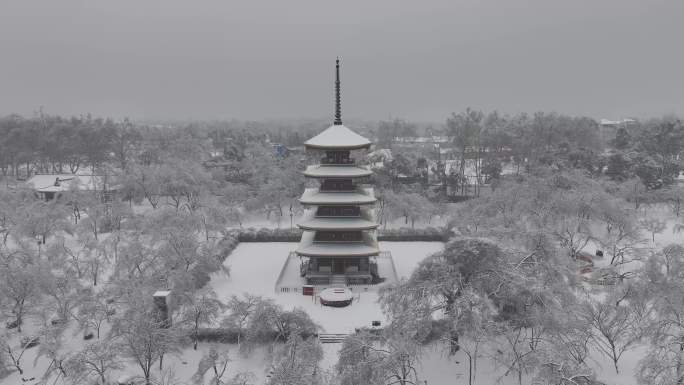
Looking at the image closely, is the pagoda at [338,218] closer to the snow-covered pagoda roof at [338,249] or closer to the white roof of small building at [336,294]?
the snow-covered pagoda roof at [338,249]

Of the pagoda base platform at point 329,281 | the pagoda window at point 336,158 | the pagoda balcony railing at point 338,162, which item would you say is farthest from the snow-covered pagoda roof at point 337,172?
the pagoda base platform at point 329,281

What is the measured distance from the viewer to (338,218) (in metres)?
31.8

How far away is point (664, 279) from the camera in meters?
24.3

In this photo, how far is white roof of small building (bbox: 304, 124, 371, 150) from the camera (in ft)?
99.8

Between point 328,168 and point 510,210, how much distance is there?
808 inches

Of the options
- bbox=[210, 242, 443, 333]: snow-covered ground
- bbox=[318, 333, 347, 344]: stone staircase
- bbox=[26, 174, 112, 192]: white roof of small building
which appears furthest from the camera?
bbox=[26, 174, 112, 192]: white roof of small building

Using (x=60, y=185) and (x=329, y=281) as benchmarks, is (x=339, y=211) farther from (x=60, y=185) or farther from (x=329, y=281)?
(x=60, y=185)

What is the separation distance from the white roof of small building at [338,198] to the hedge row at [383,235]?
12.3m

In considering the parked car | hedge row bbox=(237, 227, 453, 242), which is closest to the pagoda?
hedge row bbox=(237, 227, 453, 242)

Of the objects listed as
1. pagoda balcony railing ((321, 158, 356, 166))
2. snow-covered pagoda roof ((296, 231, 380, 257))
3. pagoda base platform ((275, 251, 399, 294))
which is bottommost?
pagoda base platform ((275, 251, 399, 294))

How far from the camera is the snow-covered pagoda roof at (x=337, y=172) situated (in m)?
30.5

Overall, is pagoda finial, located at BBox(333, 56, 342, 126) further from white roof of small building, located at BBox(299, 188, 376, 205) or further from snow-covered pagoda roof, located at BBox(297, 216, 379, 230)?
snow-covered pagoda roof, located at BBox(297, 216, 379, 230)

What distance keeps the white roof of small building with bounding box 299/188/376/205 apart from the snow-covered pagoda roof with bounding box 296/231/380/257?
10.8 ft

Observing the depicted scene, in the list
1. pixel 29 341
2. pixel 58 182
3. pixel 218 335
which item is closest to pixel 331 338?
pixel 218 335
